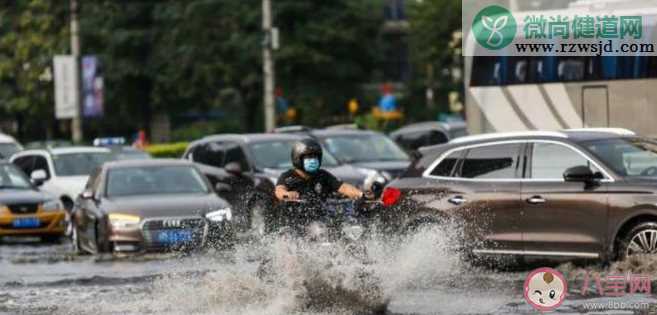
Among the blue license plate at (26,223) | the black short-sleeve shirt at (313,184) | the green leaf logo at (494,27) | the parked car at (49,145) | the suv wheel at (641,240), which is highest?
the green leaf logo at (494,27)

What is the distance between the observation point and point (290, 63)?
7162 cm

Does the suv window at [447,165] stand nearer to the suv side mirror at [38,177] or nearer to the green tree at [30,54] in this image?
the suv side mirror at [38,177]

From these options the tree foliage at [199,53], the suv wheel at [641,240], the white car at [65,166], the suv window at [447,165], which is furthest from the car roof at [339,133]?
the tree foliage at [199,53]

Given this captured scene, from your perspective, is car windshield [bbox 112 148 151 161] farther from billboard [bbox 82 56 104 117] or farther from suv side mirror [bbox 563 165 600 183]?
suv side mirror [bbox 563 165 600 183]

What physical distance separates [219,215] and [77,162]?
965cm

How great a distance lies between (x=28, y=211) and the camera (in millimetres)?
26734

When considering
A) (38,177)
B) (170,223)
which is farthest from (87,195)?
(38,177)

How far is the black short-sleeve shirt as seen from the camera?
12.7m

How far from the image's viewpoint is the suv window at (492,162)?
1642cm

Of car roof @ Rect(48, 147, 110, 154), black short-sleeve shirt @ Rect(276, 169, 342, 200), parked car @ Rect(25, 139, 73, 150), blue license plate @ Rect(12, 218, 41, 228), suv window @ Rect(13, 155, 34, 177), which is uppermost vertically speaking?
black short-sleeve shirt @ Rect(276, 169, 342, 200)

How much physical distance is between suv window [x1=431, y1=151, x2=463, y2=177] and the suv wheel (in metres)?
2.32

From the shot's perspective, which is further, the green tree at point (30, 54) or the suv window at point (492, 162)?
the green tree at point (30, 54)

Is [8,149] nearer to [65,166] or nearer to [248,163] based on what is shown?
[65,166]

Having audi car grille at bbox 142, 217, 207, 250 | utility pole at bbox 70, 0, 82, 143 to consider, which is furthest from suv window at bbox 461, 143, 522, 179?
utility pole at bbox 70, 0, 82, 143
